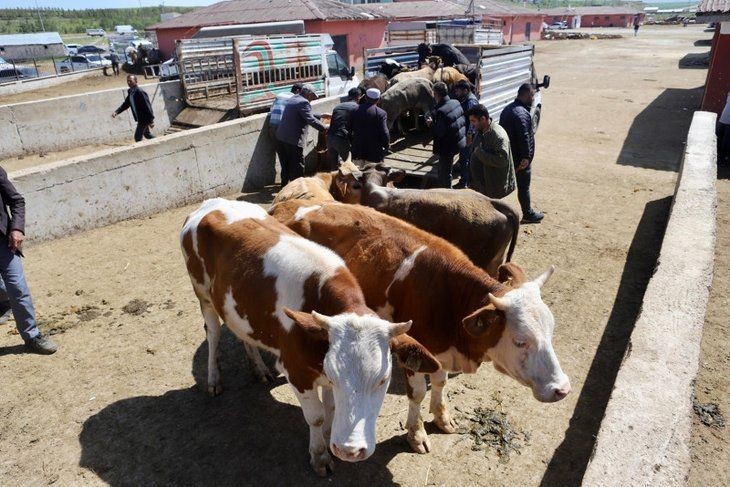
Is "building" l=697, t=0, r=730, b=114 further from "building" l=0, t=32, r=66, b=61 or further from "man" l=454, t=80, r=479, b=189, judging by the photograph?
"building" l=0, t=32, r=66, b=61

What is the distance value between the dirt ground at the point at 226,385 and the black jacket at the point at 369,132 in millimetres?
2798

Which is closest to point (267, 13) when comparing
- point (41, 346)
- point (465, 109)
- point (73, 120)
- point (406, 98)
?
point (73, 120)

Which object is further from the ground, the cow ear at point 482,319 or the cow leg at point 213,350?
the cow ear at point 482,319

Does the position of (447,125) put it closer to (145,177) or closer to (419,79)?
(419,79)

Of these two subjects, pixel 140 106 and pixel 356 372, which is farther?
pixel 140 106

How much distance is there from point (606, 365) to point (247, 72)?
1007 centimetres

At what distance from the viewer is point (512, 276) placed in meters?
3.79

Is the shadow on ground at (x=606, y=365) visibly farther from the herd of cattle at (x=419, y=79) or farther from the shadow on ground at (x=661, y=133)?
the herd of cattle at (x=419, y=79)

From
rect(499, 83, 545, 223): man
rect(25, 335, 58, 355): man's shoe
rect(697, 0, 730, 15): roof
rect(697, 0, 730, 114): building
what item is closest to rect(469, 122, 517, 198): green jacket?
rect(499, 83, 545, 223): man

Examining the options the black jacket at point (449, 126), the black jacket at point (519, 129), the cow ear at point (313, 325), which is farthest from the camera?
the black jacket at point (449, 126)

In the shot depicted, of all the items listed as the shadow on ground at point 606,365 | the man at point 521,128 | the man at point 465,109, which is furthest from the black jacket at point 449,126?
the shadow on ground at point 606,365

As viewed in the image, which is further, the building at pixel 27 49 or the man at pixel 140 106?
the building at pixel 27 49

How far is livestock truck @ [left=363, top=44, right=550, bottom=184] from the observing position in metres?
9.56

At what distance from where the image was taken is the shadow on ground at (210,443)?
3.71 m
